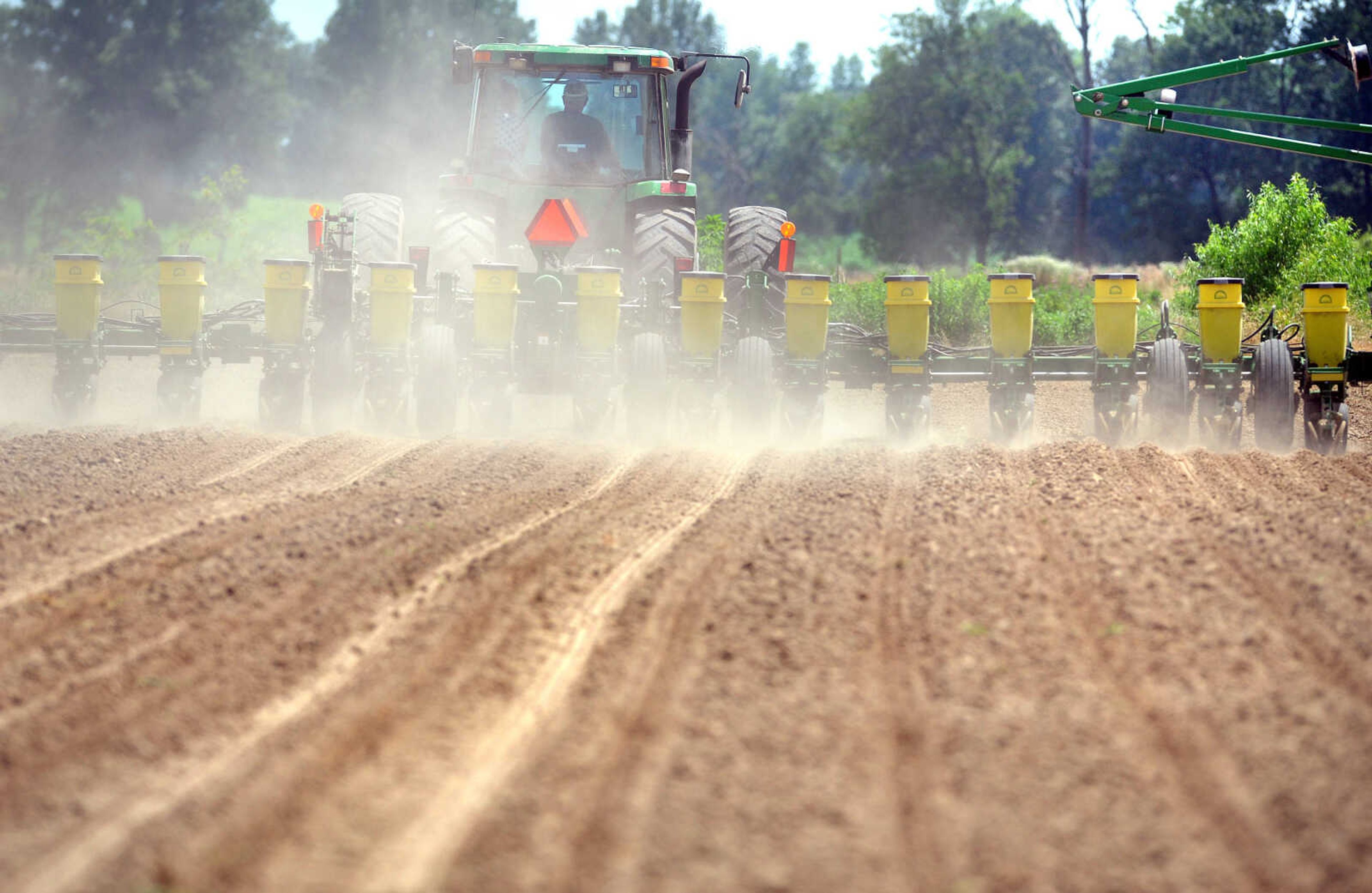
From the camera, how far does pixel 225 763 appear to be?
372 cm

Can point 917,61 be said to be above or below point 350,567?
above

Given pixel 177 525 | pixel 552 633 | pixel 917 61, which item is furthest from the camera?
pixel 917 61

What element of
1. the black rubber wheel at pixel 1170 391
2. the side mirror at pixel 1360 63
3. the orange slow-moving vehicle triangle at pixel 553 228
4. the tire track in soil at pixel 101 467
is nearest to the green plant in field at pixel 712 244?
the orange slow-moving vehicle triangle at pixel 553 228

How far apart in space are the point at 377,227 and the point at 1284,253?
12.6 metres

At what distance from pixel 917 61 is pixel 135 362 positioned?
3822 cm

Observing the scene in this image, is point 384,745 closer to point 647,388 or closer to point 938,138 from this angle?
point 647,388

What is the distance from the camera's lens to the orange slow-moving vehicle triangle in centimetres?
1062

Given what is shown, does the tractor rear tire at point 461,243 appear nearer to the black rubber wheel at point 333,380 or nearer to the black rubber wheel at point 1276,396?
the black rubber wheel at point 333,380

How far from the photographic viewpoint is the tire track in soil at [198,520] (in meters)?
5.48

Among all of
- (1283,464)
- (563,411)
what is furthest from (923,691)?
(563,411)

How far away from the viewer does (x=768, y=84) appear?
3504 inches

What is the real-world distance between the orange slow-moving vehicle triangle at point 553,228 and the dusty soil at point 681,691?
347 cm

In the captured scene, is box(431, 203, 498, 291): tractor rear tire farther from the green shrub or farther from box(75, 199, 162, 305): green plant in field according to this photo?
box(75, 199, 162, 305): green plant in field

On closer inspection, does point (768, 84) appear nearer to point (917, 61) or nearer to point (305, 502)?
point (917, 61)
